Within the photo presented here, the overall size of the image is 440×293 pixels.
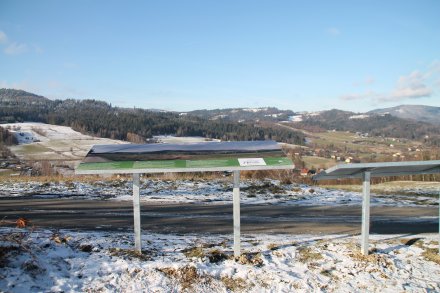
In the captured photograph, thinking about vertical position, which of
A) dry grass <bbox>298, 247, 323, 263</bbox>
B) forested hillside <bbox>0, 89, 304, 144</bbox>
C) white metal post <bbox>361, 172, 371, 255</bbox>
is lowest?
dry grass <bbox>298, 247, 323, 263</bbox>

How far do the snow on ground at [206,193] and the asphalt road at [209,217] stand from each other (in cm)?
100

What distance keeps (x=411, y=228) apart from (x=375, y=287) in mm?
4395

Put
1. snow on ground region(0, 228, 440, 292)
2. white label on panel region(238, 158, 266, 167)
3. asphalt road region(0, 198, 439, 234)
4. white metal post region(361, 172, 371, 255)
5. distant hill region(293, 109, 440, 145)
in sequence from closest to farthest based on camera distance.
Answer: snow on ground region(0, 228, 440, 292)
white label on panel region(238, 158, 266, 167)
white metal post region(361, 172, 371, 255)
asphalt road region(0, 198, 439, 234)
distant hill region(293, 109, 440, 145)

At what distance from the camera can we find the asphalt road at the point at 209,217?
31.2ft

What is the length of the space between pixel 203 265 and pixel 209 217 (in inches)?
164

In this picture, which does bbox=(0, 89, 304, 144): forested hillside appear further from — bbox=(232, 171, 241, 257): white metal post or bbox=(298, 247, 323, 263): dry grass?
bbox=(232, 171, 241, 257): white metal post

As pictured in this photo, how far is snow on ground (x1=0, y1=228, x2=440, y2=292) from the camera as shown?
19.4ft

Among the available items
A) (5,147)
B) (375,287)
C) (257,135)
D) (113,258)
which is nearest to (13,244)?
(113,258)

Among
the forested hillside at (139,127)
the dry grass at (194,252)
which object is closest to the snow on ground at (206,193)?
the dry grass at (194,252)

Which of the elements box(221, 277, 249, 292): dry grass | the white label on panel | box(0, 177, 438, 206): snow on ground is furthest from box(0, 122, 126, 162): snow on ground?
box(221, 277, 249, 292): dry grass

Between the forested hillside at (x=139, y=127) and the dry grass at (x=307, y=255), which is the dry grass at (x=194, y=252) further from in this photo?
the forested hillside at (x=139, y=127)

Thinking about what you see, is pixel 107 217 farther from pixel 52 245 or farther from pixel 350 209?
pixel 350 209

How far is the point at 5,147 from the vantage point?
2758 inches

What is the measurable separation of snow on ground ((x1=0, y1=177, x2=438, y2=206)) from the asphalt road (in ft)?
3.27
